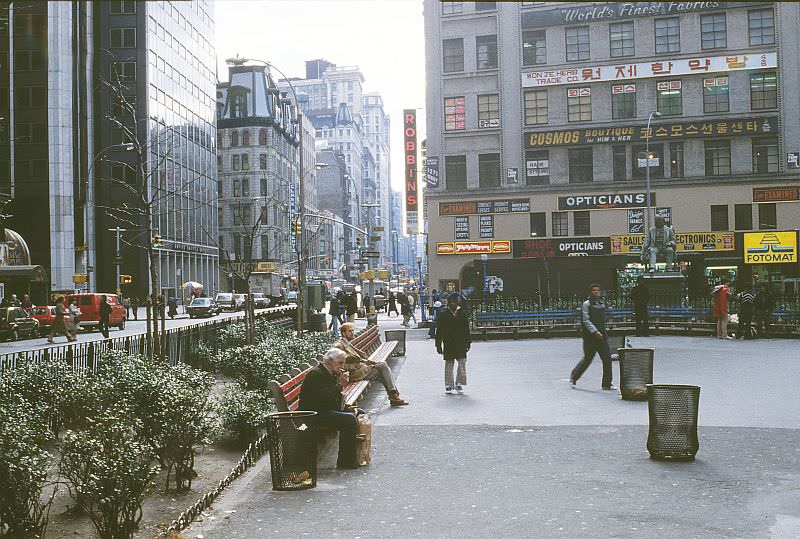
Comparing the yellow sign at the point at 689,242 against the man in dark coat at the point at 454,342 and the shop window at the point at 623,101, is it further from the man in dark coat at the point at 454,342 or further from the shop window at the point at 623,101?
the man in dark coat at the point at 454,342

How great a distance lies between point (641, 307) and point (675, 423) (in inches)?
745

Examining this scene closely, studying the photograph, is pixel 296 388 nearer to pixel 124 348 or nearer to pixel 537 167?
pixel 124 348

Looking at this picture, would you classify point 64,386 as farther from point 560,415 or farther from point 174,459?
point 560,415

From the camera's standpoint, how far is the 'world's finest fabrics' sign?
2002 inches

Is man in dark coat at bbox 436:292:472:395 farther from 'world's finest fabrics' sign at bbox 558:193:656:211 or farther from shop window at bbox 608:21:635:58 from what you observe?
shop window at bbox 608:21:635:58

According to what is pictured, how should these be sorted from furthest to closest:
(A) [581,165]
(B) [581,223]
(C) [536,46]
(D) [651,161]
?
(C) [536,46]
(A) [581,165]
(B) [581,223]
(D) [651,161]

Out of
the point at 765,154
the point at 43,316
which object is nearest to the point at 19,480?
the point at 43,316

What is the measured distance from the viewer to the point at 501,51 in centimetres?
5247

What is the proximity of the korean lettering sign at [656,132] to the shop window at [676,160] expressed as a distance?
0.54 m

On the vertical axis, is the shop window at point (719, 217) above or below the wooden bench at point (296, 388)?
above

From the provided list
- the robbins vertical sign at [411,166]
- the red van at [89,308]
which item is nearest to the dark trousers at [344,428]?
the red van at [89,308]

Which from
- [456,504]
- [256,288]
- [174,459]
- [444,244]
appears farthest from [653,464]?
[256,288]

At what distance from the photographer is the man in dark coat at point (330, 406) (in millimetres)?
9133

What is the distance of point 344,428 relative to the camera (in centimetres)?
920
